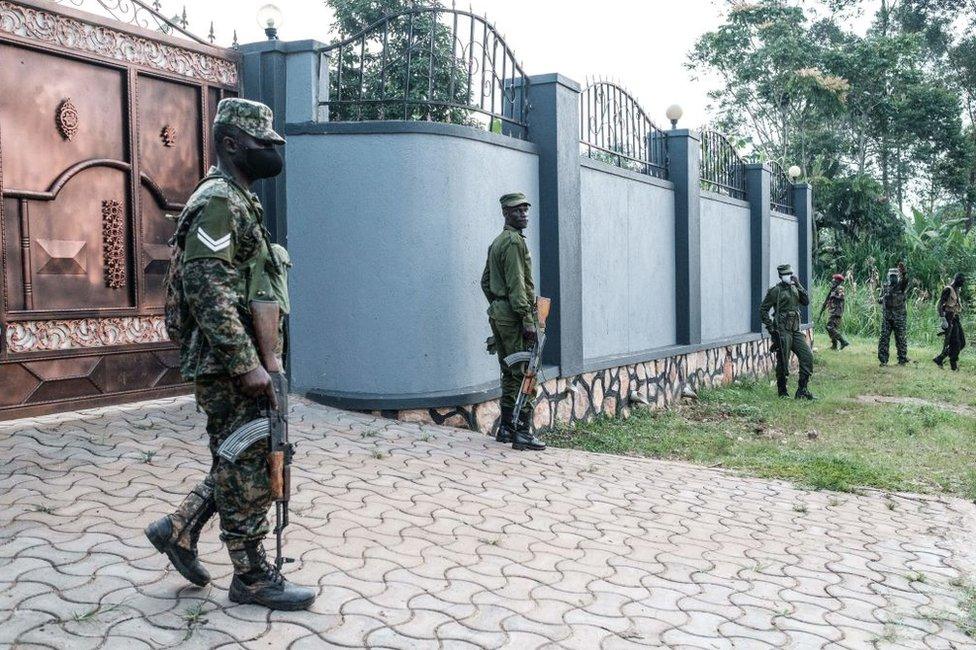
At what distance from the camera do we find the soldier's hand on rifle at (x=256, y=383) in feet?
10.3

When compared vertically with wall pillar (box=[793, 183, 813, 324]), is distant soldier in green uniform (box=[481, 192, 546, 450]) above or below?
below

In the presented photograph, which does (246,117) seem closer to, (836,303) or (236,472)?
(236,472)

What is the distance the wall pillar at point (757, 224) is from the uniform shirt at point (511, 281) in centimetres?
919

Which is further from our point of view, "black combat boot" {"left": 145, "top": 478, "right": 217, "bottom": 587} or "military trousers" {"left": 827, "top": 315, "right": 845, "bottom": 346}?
"military trousers" {"left": 827, "top": 315, "right": 845, "bottom": 346}

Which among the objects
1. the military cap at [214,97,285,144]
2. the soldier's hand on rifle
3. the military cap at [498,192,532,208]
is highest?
the military cap at [498,192,532,208]

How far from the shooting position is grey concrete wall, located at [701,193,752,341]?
1298cm

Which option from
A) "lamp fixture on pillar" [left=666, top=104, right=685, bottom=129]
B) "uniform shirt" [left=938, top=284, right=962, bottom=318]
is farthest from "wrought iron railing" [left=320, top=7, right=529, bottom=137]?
"uniform shirt" [left=938, top=284, right=962, bottom=318]

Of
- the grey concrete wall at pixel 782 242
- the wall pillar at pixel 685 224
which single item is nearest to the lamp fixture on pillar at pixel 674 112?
the wall pillar at pixel 685 224

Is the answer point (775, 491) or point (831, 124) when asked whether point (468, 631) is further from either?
point (831, 124)

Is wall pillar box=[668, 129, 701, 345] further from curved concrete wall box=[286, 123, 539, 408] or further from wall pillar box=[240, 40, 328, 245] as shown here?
wall pillar box=[240, 40, 328, 245]

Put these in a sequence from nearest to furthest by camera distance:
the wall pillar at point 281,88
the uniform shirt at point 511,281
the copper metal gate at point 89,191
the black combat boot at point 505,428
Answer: the copper metal gate at point 89,191 → the uniform shirt at point 511,281 → the black combat boot at point 505,428 → the wall pillar at point 281,88

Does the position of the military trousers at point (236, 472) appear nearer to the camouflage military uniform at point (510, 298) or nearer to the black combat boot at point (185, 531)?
the black combat boot at point (185, 531)

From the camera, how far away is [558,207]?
8.59 metres

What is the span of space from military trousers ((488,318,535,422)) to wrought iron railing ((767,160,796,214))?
11.2m
